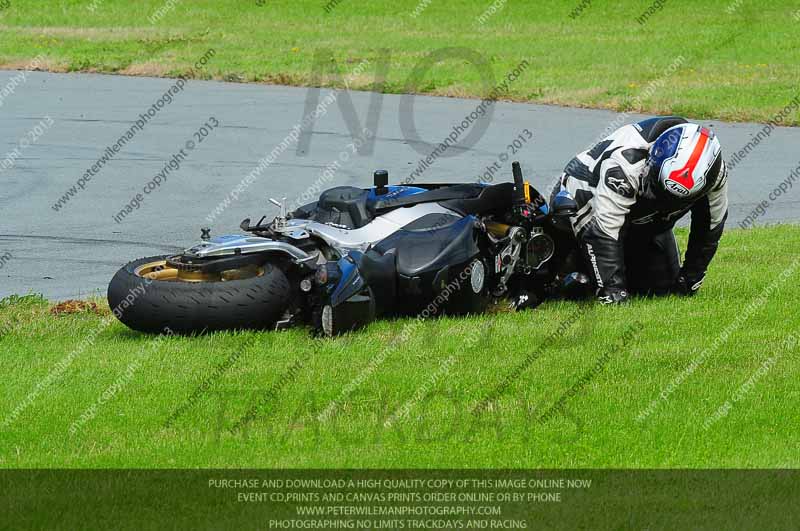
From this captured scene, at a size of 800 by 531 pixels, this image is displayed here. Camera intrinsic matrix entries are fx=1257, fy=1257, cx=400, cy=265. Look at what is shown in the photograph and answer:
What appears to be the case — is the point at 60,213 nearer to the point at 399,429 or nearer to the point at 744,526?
the point at 399,429

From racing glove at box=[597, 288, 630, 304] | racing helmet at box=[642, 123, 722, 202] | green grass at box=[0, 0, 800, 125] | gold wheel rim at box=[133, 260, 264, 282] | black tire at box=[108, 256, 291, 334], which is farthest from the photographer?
green grass at box=[0, 0, 800, 125]

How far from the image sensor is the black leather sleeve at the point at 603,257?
31.2 feet

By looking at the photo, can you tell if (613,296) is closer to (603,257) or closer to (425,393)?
(603,257)

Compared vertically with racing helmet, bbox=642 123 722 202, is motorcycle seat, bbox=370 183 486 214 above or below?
below

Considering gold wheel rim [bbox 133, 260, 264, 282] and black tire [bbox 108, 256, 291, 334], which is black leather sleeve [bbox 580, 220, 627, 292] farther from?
gold wheel rim [bbox 133, 260, 264, 282]

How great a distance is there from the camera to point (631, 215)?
32.1ft

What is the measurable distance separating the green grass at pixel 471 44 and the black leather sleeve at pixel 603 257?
47.6 ft

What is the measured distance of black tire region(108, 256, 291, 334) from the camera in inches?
330

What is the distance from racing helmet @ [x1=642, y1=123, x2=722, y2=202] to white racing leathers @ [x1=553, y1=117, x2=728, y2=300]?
58 mm

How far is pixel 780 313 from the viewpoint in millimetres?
9516

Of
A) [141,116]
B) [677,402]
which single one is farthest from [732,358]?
[141,116]

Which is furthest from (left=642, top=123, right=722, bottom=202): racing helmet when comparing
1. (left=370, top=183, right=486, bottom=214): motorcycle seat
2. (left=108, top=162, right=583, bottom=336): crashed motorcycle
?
(left=370, top=183, right=486, bottom=214): motorcycle seat

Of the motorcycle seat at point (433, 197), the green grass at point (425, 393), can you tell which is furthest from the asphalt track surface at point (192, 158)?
the green grass at point (425, 393)

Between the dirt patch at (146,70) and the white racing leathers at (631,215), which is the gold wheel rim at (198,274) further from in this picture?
the dirt patch at (146,70)
